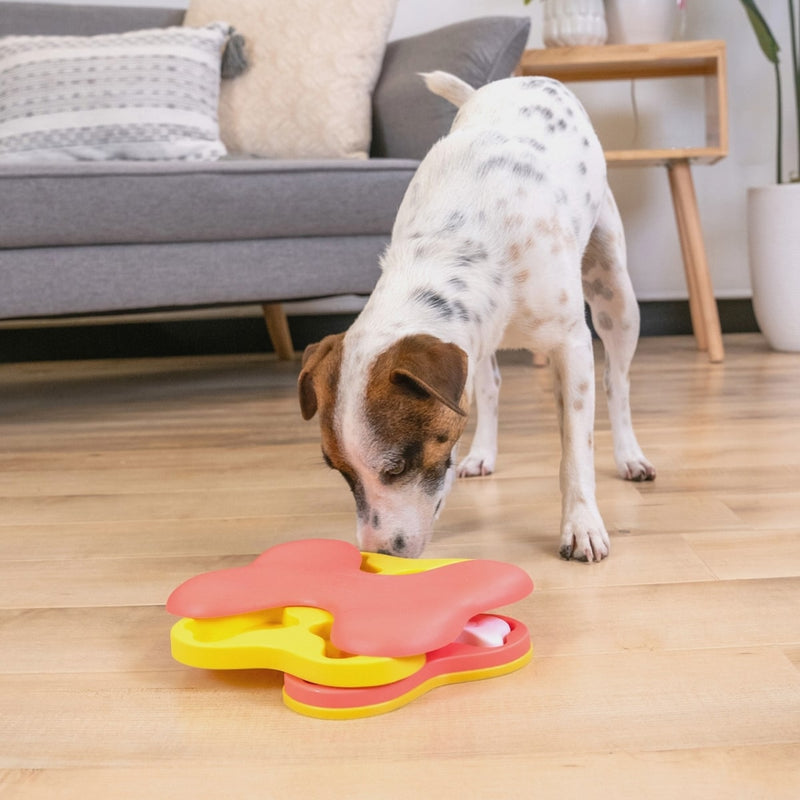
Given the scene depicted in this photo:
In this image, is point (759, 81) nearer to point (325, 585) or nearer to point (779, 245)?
point (779, 245)

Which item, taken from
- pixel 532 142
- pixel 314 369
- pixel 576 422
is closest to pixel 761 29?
pixel 532 142

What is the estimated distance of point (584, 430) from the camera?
1783mm

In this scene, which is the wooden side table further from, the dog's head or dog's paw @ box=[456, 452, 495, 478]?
the dog's head

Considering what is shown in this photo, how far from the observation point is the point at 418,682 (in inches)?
45.4

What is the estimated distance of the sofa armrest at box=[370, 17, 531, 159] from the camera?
3.29m

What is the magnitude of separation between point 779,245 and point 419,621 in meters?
3.22

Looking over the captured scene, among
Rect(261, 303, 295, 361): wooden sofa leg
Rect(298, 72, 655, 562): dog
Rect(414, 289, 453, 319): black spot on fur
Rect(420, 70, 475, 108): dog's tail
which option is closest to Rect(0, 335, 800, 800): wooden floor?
Rect(298, 72, 655, 562): dog

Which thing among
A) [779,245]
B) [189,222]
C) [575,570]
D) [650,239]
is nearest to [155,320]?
[189,222]

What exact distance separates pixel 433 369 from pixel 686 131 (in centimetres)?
368

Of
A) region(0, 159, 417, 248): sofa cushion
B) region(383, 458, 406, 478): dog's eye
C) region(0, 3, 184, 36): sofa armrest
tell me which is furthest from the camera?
region(0, 3, 184, 36): sofa armrest

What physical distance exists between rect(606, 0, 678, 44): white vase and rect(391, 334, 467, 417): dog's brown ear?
2.99m

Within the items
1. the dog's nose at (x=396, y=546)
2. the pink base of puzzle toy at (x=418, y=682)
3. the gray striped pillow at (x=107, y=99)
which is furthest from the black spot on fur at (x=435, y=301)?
the gray striped pillow at (x=107, y=99)

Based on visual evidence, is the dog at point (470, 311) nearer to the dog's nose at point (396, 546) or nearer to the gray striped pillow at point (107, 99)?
the dog's nose at point (396, 546)

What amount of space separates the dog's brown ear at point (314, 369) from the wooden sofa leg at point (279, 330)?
2.80m
